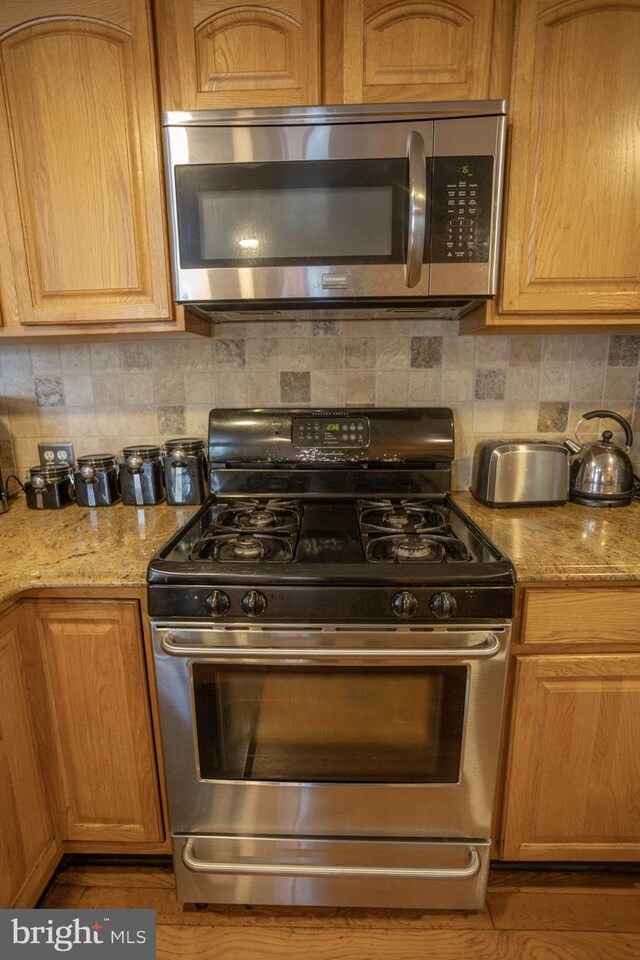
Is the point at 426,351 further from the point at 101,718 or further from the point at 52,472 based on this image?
the point at 101,718

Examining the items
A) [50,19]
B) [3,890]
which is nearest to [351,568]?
[3,890]

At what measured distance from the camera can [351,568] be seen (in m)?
1.03

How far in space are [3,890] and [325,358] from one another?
5.01 feet

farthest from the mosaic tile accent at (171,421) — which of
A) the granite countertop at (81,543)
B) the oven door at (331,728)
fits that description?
the oven door at (331,728)

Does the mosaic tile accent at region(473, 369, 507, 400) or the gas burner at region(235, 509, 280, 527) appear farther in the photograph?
the mosaic tile accent at region(473, 369, 507, 400)

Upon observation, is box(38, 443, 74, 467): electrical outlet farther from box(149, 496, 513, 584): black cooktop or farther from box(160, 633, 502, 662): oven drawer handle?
box(160, 633, 502, 662): oven drawer handle

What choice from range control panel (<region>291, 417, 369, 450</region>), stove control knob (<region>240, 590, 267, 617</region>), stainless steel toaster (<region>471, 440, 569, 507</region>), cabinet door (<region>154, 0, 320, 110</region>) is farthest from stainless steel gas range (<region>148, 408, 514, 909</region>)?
cabinet door (<region>154, 0, 320, 110</region>)

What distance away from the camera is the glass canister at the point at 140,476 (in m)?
1.50

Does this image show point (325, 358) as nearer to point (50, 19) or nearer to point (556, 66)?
point (556, 66)

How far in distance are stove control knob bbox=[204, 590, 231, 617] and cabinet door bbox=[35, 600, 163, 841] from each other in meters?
0.20

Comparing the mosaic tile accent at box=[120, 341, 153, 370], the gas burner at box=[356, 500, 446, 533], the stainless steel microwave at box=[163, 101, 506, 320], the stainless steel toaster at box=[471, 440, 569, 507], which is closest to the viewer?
the stainless steel microwave at box=[163, 101, 506, 320]

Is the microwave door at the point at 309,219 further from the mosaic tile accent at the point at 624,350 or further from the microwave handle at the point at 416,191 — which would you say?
A: the mosaic tile accent at the point at 624,350

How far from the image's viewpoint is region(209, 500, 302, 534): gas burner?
128 centimetres

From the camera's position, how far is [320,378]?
1.60m
